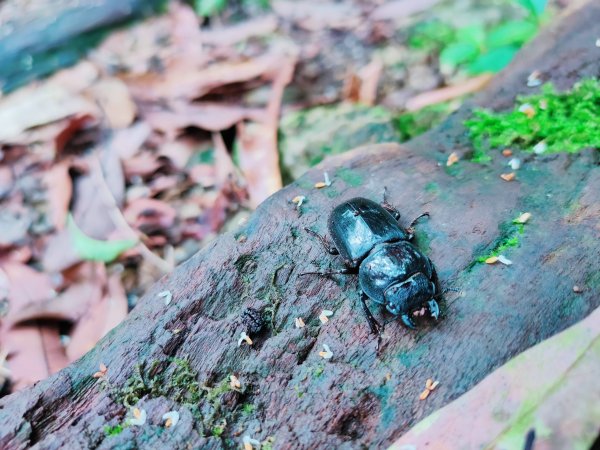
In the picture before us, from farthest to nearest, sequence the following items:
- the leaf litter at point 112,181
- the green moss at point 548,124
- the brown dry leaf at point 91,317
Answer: the leaf litter at point 112,181, the brown dry leaf at point 91,317, the green moss at point 548,124

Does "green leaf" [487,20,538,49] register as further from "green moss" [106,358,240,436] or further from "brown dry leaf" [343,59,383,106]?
"green moss" [106,358,240,436]

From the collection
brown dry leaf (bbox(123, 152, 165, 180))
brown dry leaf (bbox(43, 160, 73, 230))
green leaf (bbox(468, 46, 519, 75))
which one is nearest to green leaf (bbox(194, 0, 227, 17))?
brown dry leaf (bbox(123, 152, 165, 180))

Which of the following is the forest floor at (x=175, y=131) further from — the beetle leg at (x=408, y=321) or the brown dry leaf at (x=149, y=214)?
the beetle leg at (x=408, y=321)

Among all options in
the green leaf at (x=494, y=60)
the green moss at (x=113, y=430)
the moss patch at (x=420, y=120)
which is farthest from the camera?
the moss patch at (x=420, y=120)

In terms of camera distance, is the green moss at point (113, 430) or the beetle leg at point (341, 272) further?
the beetle leg at point (341, 272)

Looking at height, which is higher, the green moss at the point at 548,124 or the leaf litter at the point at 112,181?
the green moss at the point at 548,124

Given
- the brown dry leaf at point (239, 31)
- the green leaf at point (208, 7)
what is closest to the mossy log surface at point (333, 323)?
the brown dry leaf at point (239, 31)

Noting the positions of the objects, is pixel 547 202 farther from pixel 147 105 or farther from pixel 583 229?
pixel 147 105
